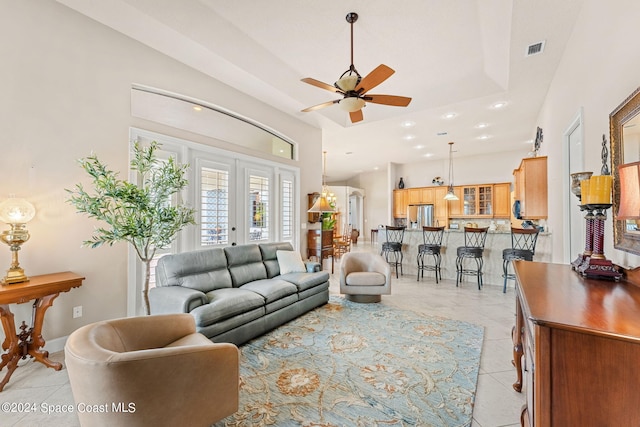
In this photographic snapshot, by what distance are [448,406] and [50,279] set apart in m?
3.48

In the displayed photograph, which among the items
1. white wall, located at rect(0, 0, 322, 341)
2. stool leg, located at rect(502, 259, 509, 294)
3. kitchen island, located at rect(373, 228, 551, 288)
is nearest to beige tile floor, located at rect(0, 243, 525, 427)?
white wall, located at rect(0, 0, 322, 341)

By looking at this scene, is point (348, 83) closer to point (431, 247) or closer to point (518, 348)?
point (518, 348)

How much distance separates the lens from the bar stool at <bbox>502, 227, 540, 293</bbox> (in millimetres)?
4633

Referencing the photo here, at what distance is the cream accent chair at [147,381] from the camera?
129cm

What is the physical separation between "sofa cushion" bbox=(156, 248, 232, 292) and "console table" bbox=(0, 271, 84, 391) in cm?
73

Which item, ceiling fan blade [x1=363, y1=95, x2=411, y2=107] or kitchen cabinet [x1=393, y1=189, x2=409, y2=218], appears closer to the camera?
ceiling fan blade [x1=363, y1=95, x2=411, y2=107]

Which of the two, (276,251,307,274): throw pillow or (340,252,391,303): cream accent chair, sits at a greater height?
(276,251,307,274): throw pillow

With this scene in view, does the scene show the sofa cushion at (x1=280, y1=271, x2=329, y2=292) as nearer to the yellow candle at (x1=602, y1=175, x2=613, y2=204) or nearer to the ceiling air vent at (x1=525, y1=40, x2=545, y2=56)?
the yellow candle at (x1=602, y1=175, x2=613, y2=204)

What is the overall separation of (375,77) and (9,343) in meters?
4.00

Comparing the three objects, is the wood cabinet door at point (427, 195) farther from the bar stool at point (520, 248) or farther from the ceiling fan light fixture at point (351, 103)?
the ceiling fan light fixture at point (351, 103)

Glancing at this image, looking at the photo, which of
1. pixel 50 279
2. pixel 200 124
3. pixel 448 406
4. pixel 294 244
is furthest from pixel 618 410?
pixel 294 244

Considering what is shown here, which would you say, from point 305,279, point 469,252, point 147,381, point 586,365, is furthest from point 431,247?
point 147,381

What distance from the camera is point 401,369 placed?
2.42 metres

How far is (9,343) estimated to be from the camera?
7.51 feet
